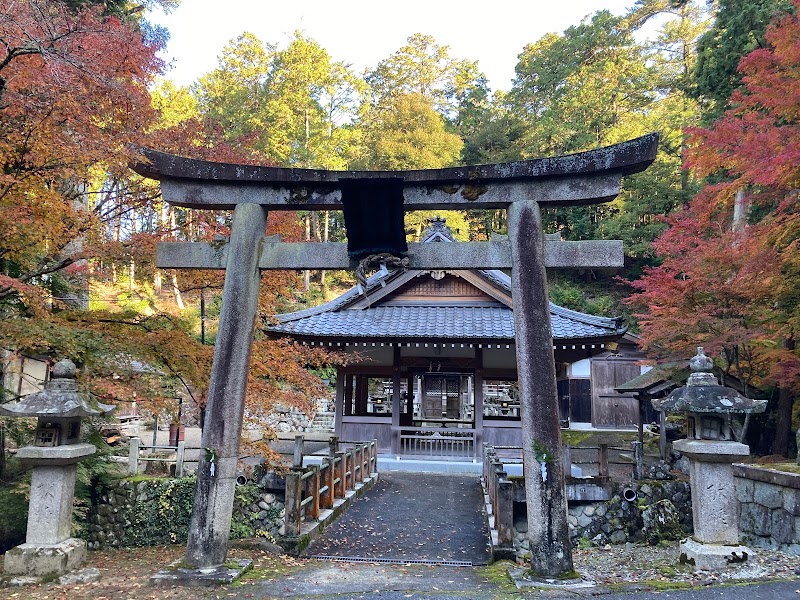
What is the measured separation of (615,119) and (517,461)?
26.8 m

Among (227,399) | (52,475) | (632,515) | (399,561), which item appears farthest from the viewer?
(632,515)

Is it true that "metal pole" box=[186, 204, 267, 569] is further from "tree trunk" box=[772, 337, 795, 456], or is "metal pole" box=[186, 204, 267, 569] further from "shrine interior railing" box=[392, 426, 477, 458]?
"tree trunk" box=[772, 337, 795, 456]

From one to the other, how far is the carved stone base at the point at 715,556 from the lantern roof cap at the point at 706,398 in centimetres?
148

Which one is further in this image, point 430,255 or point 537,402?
point 430,255

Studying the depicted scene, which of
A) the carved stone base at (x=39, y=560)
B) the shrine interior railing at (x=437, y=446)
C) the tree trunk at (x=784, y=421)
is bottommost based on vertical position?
the carved stone base at (x=39, y=560)

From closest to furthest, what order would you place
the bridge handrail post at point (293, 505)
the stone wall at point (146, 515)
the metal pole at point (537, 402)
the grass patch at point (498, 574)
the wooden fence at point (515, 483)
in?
the metal pole at point (537, 402), the grass patch at point (498, 574), the bridge handrail post at point (293, 505), the wooden fence at point (515, 483), the stone wall at point (146, 515)

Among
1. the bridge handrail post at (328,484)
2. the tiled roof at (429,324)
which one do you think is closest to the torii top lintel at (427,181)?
the bridge handrail post at (328,484)

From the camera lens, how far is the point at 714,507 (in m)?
6.23

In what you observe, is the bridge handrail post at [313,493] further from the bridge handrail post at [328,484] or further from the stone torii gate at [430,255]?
the stone torii gate at [430,255]

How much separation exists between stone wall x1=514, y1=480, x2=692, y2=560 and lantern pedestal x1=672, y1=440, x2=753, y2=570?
5.01 m

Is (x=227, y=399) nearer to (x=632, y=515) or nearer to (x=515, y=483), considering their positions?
(x=515, y=483)

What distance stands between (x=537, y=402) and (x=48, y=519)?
17.4 ft

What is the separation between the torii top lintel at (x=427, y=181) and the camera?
5.72 metres

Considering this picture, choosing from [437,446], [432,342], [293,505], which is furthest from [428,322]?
[293,505]
